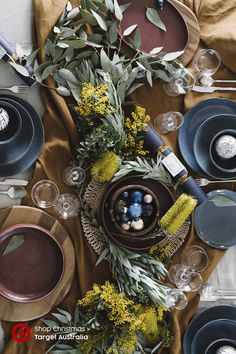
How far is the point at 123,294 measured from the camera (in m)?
1.46

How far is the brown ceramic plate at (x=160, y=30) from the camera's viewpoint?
1.56 m

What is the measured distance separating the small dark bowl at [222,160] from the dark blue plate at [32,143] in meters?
0.46

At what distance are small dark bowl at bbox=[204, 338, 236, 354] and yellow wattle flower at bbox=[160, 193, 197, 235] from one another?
1.15 feet

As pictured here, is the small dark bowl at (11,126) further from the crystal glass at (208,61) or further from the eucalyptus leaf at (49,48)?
the crystal glass at (208,61)

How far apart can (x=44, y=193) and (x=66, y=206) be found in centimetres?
7

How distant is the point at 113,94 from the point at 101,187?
0.25 metres

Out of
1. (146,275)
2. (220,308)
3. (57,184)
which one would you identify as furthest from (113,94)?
(220,308)

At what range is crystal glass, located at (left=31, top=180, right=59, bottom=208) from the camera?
1.52 meters

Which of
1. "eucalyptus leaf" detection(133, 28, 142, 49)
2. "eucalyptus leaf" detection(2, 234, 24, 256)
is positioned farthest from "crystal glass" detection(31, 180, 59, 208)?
"eucalyptus leaf" detection(133, 28, 142, 49)

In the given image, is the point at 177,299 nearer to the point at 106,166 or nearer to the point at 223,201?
the point at 223,201

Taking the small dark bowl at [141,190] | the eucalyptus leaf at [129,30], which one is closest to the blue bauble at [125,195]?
the small dark bowl at [141,190]

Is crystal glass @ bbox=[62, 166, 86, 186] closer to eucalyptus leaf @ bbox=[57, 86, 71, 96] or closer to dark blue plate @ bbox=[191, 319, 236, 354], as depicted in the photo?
eucalyptus leaf @ bbox=[57, 86, 71, 96]

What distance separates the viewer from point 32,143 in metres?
1.52

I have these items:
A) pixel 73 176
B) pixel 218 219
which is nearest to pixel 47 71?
pixel 73 176
